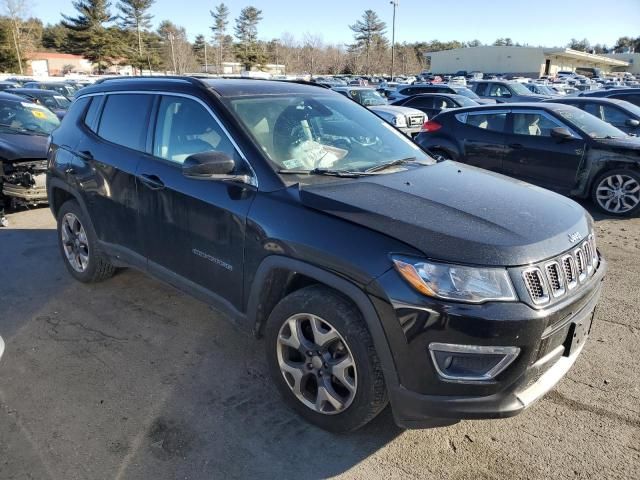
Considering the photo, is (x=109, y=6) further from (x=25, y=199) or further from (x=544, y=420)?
(x=544, y=420)

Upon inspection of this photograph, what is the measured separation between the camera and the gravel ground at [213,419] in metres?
2.47

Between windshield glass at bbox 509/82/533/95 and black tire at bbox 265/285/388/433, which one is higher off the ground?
windshield glass at bbox 509/82/533/95

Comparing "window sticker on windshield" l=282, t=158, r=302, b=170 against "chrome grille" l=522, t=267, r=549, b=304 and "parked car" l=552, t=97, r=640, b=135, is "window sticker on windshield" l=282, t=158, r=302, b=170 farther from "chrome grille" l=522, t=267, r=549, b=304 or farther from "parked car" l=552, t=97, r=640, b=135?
"parked car" l=552, t=97, r=640, b=135

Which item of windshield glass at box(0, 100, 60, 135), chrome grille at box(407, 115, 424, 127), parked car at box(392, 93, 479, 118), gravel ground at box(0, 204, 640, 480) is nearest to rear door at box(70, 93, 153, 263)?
gravel ground at box(0, 204, 640, 480)

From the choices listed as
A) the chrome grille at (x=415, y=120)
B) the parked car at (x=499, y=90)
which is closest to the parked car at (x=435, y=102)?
the chrome grille at (x=415, y=120)

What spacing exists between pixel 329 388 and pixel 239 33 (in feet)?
311

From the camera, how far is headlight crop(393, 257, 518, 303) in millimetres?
2150

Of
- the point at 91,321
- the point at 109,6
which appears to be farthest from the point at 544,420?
the point at 109,6

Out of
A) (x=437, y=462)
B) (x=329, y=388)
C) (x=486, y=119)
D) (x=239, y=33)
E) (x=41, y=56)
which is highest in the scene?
(x=239, y=33)

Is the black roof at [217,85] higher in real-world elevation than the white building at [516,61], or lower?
lower

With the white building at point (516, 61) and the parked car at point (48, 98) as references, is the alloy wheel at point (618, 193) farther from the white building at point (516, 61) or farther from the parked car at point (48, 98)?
the white building at point (516, 61)

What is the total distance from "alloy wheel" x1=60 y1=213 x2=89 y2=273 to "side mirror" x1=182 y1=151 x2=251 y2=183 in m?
2.13

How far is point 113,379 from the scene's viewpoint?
3184 millimetres

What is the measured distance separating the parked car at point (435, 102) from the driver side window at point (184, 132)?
42.0 ft
